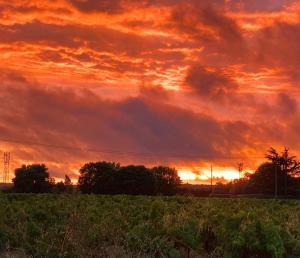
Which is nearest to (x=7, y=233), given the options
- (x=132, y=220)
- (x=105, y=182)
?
(x=132, y=220)

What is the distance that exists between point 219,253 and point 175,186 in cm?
10583

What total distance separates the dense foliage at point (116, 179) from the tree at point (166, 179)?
3075mm

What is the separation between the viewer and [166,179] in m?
123

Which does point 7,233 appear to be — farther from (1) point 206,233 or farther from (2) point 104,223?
(1) point 206,233

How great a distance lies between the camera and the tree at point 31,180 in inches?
4329

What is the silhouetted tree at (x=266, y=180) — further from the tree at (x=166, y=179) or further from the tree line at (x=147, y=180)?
the tree at (x=166, y=179)

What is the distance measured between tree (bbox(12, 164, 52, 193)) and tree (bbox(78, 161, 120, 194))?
6.38 metres

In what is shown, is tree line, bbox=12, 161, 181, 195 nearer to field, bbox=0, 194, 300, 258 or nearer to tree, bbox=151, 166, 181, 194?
tree, bbox=151, 166, 181, 194

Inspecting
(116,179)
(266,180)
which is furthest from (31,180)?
(266,180)

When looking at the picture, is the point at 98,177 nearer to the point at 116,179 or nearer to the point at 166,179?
the point at 116,179

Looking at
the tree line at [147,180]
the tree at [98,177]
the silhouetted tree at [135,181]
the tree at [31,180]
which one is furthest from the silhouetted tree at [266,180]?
the tree at [31,180]

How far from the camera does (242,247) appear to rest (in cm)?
1683

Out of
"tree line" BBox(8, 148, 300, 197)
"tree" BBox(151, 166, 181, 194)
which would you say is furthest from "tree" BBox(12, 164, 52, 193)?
"tree" BBox(151, 166, 181, 194)

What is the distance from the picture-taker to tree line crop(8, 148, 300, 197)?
105562 mm
